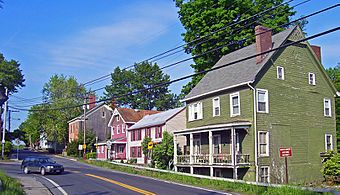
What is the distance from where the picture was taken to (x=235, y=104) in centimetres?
3403

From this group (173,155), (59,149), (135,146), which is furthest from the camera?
(59,149)

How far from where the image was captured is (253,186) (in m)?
20.4

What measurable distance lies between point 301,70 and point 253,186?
18.2m

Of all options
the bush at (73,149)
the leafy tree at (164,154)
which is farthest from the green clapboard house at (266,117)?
the bush at (73,149)

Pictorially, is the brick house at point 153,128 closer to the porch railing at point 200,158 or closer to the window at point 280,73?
the porch railing at point 200,158

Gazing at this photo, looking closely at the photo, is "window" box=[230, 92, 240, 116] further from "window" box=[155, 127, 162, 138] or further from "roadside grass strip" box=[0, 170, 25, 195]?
"window" box=[155, 127, 162, 138]

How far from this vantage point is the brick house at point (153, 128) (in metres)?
53.9

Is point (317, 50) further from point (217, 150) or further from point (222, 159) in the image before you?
point (222, 159)

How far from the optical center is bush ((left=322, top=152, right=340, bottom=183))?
107ft

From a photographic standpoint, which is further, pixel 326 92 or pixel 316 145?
pixel 326 92

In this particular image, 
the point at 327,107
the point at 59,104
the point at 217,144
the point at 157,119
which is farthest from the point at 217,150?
the point at 59,104

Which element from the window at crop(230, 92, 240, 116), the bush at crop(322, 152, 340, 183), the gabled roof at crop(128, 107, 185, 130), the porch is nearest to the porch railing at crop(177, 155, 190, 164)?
the porch

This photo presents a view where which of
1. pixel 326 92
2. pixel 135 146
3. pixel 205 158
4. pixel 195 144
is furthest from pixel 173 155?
pixel 135 146

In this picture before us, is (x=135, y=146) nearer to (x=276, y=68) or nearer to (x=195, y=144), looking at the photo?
(x=195, y=144)
